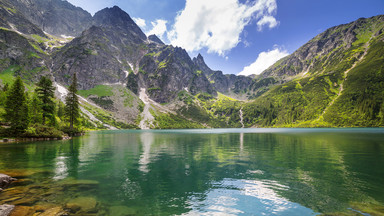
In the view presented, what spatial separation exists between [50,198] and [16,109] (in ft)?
200

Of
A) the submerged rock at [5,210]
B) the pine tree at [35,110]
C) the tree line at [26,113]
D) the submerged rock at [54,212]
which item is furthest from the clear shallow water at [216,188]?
the pine tree at [35,110]

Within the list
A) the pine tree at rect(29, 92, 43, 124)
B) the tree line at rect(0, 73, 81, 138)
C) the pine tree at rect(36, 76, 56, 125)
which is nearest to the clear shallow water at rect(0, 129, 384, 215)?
the tree line at rect(0, 73, 81, 138)

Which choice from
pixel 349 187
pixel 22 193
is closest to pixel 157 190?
pixel 22 193

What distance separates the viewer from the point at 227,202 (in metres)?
13.9

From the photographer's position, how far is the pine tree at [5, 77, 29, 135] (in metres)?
54.6

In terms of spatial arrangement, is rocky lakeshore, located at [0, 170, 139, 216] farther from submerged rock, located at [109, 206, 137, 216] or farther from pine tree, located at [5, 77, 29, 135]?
pine tree, located at [5, 77, 29, 135]

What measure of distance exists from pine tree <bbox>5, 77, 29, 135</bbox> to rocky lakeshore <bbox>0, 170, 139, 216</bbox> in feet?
165

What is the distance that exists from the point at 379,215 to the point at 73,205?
20176 mm

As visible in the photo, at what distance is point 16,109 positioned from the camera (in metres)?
55.2

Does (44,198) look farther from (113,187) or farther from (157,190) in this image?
(157,190)

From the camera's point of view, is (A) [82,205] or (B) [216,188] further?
(B) [216,188]

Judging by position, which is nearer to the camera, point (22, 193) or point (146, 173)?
point (22, 193)

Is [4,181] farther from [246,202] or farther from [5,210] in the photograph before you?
[246,202]

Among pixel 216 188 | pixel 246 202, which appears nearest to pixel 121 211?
pixel 216 188
